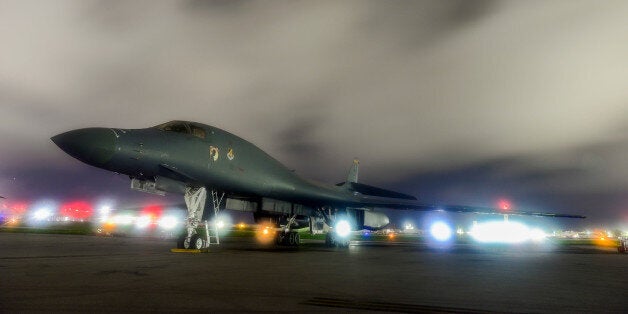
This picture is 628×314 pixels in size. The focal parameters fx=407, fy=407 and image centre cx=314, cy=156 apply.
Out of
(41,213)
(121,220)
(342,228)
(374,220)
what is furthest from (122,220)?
(41,213)

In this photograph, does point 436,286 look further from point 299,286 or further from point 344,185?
point 344,185

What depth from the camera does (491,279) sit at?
7.23 metres

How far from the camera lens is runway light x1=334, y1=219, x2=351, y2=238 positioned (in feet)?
70.0

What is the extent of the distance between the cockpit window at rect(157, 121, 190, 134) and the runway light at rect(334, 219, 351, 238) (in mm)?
10741

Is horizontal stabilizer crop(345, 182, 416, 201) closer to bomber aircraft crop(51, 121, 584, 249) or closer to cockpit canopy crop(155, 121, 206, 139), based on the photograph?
A: bomber aircraft crop(51, 121, 584, 249)

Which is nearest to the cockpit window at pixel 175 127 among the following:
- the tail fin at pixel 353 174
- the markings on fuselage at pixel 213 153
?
the markings on fuselage at pixel 213 153

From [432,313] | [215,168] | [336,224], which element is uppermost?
[215,168]

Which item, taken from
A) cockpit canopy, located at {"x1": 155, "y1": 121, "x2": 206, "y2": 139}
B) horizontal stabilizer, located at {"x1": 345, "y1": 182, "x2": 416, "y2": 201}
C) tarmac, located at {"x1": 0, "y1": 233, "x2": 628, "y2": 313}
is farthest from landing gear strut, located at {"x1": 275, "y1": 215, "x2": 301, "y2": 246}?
tarmac, located at {"x1": 0, "y1": 233, "x2": 628, "y2": 313}

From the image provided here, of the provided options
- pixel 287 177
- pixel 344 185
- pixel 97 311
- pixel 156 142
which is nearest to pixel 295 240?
pixel 287 177

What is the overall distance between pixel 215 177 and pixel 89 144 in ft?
14.6

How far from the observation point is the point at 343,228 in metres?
21.8

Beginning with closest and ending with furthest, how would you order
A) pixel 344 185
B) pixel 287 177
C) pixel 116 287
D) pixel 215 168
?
pixel 116 287 → pixel 215 168 → pixel 287 177 → pixel 344 185

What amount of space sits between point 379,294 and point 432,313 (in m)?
1.23

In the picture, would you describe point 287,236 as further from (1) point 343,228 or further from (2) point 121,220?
(2) point 121,220
